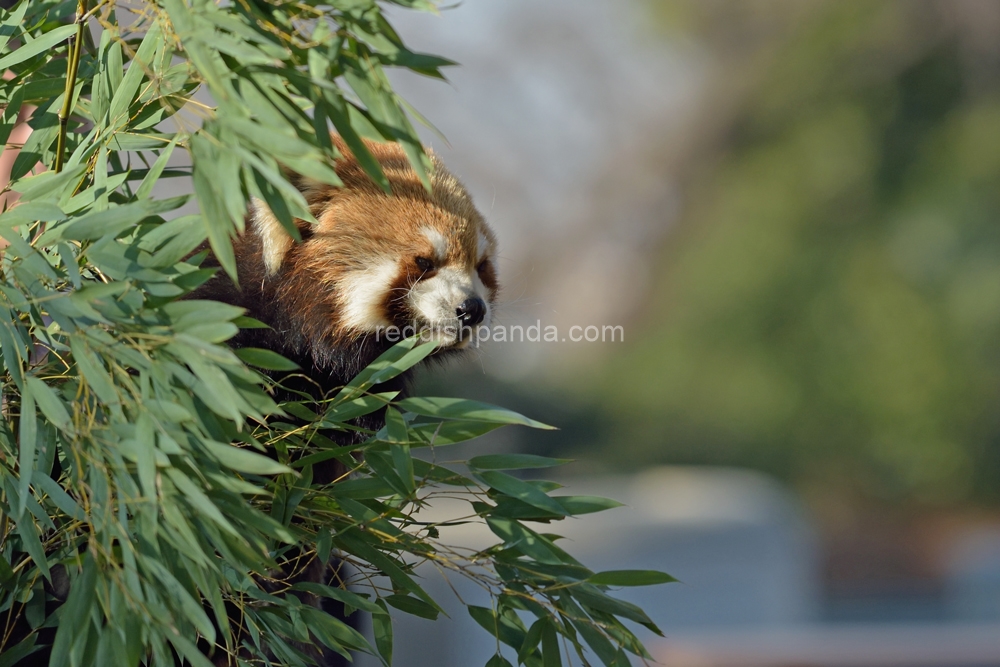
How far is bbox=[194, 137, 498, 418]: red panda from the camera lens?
4.03 feet

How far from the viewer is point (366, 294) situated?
129 centimetres

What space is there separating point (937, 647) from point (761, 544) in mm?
2186

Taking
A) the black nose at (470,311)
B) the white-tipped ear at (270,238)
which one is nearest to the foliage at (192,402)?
the white-tipped ear at (270,238)

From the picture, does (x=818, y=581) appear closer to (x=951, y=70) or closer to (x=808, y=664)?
(x=951, y=70)

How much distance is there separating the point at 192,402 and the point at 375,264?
61 cm

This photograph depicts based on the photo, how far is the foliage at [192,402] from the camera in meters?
0.71

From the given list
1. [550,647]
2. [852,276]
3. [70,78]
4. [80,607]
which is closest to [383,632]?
[550,647]

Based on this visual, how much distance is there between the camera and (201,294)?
1138mm

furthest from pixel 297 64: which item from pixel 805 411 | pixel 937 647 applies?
pixel 805 411

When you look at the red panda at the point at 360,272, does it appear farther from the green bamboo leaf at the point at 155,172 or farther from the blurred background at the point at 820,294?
the blurred background at the point at 820,294

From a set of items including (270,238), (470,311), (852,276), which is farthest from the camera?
(852,276)

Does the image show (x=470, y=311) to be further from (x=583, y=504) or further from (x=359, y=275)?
(x=583, y=504)

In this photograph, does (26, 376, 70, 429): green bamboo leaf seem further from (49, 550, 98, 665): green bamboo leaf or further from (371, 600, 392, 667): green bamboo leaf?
(371, 600, 392, 667): green bamboo leaf

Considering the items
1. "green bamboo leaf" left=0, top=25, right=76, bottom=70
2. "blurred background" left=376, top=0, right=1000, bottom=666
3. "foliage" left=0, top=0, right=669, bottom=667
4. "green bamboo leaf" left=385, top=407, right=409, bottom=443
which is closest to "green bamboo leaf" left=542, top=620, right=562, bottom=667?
"foliage" left=0, top=0, right=669, bottom=667
